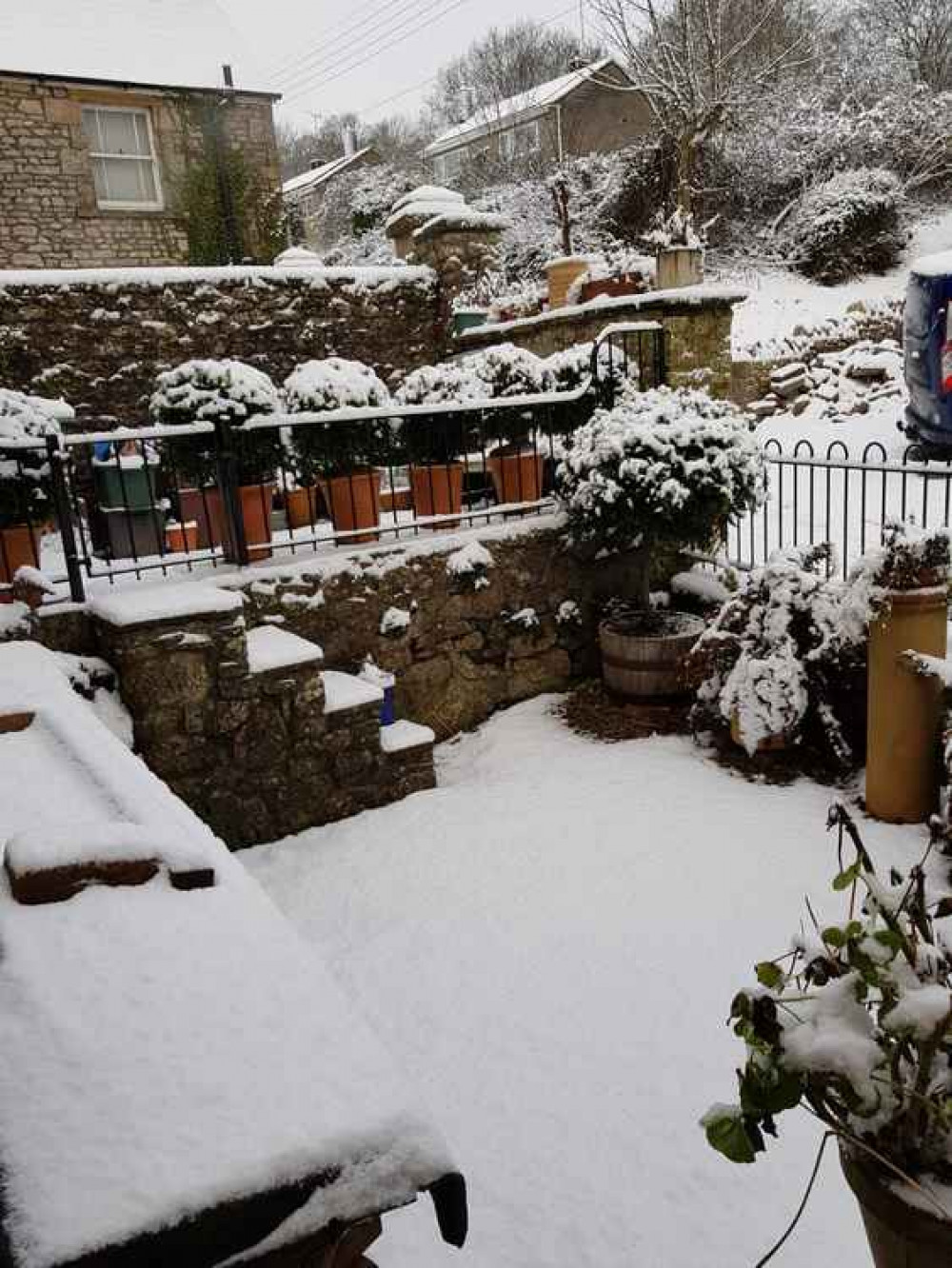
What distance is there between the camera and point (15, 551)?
4055mm

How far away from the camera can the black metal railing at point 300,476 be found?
4105 mm

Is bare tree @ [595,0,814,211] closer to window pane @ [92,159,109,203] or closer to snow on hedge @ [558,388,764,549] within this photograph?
window pane @ [92,159,109,203]

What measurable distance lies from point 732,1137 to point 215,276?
768cm

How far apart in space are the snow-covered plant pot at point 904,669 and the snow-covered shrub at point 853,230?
13160 millimetres

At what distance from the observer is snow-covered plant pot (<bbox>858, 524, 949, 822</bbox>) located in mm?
3309

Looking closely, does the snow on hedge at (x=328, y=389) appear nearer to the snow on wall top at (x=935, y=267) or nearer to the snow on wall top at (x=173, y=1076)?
the snow on wall top at (x=173, y=1076)

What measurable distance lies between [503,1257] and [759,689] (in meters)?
2.49

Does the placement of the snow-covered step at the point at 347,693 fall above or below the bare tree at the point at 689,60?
below

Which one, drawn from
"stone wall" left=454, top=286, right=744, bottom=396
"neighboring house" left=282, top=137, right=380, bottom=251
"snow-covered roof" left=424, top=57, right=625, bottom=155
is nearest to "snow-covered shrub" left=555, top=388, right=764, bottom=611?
"stone wall" left=454, top=286, right=744, bottom=396

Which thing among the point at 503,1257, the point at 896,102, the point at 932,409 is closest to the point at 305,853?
the point at 503,1257

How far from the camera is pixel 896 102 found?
16094mm

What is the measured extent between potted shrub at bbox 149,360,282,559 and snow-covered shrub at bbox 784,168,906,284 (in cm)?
1297

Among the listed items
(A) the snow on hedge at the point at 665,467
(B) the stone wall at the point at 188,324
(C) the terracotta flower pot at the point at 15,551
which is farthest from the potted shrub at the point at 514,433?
(B) the stone wall at the point at 188,324

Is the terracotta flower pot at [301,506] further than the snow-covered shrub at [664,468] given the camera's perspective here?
Yes
